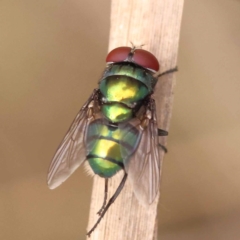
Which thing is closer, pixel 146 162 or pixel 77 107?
pixel 146 162

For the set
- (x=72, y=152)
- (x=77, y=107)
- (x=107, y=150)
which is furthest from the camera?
(x=77, y=107)

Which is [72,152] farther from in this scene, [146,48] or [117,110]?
[146,48]

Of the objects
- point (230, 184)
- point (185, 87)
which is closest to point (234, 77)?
point (185, 87)

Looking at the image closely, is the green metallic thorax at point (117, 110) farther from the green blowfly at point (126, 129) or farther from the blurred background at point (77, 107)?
the blurred background at point (77, 107)

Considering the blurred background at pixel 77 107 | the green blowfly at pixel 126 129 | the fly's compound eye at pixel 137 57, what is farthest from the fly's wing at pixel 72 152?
the blurred background at pixel 77 107

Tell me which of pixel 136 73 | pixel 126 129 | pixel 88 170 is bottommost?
pixel 88 170

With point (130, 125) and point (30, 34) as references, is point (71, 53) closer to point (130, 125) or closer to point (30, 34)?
point (30, 34)

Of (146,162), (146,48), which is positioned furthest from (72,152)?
(146,48)
